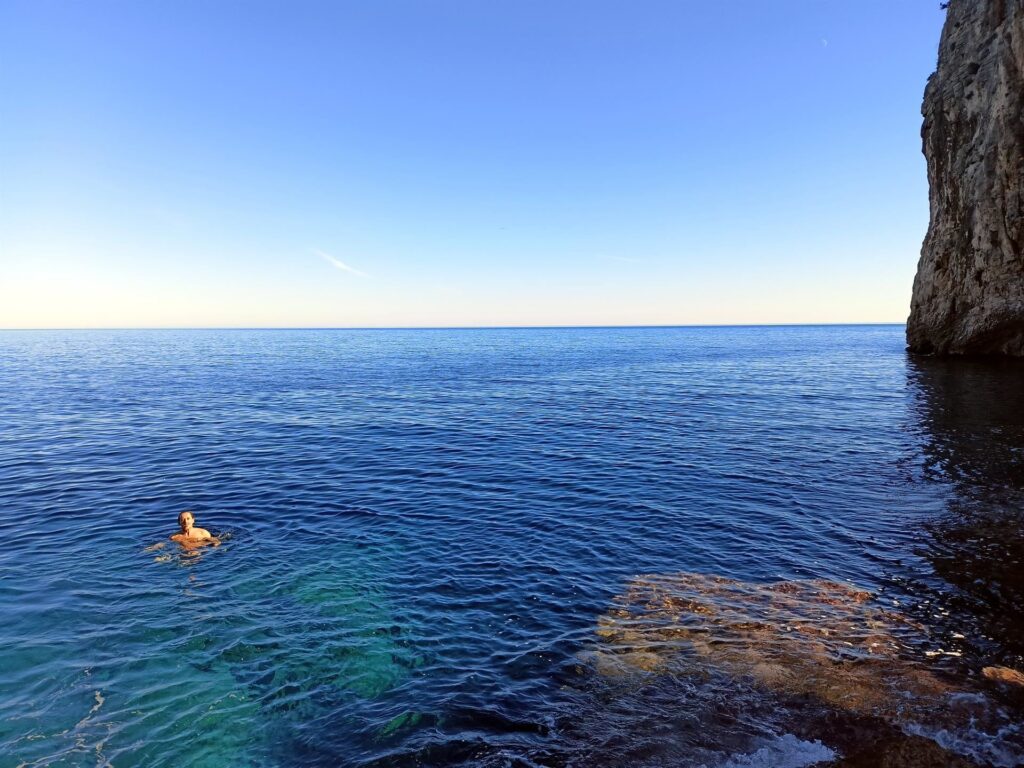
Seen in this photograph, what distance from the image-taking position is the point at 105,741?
802 centimetres

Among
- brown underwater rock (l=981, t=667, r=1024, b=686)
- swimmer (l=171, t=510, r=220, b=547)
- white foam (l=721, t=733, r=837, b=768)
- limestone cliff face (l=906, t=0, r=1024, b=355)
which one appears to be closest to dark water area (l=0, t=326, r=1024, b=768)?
white foam (l=721, t=733, r=837, b=768)

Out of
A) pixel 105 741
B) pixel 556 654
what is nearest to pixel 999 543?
pixel 556 654

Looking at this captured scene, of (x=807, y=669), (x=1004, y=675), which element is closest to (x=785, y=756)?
(x=807, y=669)

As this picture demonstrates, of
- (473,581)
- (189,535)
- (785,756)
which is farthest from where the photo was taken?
(189,535)

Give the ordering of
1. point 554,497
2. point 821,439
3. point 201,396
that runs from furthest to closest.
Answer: point 201,396 → point 821,439 → point 554,497

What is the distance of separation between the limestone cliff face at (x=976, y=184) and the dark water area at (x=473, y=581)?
21.6m

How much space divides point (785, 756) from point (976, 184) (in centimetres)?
5618

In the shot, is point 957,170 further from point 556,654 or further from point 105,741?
point 105,741

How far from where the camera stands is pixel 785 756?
723cm

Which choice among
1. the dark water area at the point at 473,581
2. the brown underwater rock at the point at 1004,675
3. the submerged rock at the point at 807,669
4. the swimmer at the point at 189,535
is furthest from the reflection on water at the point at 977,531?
the swimmer at the point at 189,535

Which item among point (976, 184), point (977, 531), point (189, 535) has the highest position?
point (976, 184)

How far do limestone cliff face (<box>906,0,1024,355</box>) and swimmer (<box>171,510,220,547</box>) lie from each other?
55026 millimetres

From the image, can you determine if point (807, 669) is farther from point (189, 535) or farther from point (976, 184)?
point (976, 184)

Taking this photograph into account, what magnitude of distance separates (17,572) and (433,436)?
18362 mm
